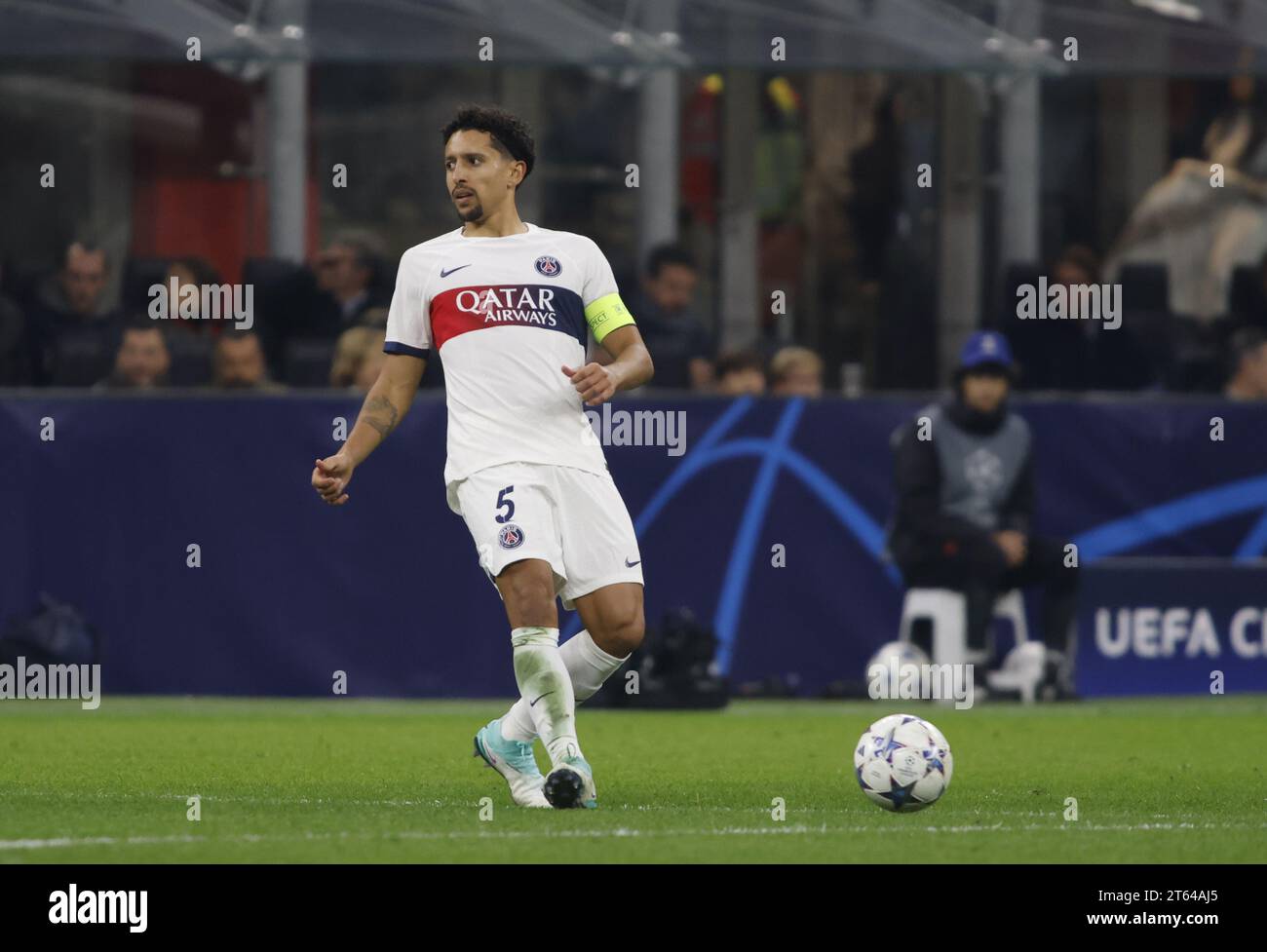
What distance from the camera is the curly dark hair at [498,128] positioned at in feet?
26.5

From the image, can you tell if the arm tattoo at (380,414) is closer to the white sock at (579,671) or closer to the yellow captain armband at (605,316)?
the yellow captain armband at (605,316)

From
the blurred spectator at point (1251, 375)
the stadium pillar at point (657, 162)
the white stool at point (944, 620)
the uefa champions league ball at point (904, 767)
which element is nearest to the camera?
the uefa champions league ball at point (904, 767)

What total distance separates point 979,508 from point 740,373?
1562 millimetres

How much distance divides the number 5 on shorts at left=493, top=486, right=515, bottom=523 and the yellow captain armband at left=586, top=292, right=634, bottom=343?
61 centimetres

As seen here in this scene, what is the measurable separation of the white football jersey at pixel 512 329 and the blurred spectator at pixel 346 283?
6987mm

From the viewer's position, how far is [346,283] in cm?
1527

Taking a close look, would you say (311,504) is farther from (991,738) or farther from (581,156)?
(581,156)

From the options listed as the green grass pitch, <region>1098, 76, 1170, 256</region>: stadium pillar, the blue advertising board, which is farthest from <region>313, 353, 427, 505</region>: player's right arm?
<region>1098, 76, 1170, 256</region>: stadium pillar

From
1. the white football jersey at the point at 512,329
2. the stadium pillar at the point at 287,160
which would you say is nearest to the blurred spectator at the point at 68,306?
the stadium pillar at the point at 287,160

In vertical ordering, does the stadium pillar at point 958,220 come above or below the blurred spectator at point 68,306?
above

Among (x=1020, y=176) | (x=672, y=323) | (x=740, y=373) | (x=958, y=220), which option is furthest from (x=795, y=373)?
(x=958, y=220)

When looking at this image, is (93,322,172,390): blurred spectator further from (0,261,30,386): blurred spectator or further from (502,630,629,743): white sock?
(502,630,629,743): white sock
